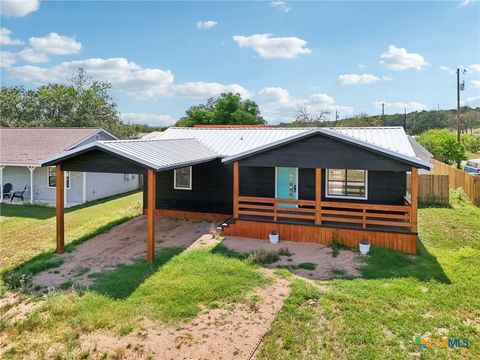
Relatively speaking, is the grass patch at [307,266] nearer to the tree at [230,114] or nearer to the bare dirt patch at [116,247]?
the bare dirt patch at [116,247]

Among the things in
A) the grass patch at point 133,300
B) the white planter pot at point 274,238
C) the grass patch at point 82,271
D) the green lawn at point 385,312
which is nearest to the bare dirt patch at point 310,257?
the white planter pot at point 274,238

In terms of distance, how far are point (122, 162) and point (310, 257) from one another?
18.8ft

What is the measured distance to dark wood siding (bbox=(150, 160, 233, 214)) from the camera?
13938mm

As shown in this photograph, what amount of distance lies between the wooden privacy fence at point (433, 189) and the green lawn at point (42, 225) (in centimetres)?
1371

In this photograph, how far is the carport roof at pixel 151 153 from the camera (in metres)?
9.02

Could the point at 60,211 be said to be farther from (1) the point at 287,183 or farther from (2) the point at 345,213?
(2) the point at 345,213

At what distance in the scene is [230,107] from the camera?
164 ft

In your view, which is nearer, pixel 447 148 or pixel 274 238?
pixel 274 238

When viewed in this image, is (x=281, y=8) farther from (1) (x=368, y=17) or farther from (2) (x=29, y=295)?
(2) (x=29, y=295)

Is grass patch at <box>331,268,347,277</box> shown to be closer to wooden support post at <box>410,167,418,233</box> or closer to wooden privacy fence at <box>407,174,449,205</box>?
wooden support post at <box>410,167,418,233</box>

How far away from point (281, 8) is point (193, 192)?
7.98 meters

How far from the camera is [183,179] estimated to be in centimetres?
1458

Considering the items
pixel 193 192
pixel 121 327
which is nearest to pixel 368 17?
pixel 193 192

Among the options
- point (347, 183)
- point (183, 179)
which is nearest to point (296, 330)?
point (347, 183)
